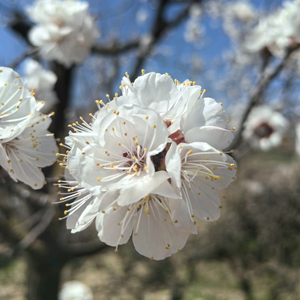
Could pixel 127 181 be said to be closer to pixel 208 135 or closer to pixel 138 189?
pixel 138 189

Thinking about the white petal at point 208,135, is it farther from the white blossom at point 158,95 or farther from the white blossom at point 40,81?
the white blossom at point 40,81

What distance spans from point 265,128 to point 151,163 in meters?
2.44

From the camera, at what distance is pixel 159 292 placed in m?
3.96

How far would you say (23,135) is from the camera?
77cm

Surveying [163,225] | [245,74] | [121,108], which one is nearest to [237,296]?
[163,225]

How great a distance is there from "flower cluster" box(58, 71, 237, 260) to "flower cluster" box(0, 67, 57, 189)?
0.54 ft

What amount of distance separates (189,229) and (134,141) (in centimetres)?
23

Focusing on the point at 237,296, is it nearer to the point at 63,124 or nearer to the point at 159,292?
the point at 159,292

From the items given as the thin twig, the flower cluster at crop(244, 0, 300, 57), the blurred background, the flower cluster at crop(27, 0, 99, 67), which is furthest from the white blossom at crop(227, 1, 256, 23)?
the thin twig

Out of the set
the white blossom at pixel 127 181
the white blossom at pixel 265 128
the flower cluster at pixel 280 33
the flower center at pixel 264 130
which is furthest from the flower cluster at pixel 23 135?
the flower center at pixel 264 130

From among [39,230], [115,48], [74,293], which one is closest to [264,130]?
[115,48]

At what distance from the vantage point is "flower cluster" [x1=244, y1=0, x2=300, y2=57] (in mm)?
1600

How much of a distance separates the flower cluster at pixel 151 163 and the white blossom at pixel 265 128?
6.93 feet

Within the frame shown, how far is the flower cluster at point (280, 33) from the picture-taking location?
1600mm
